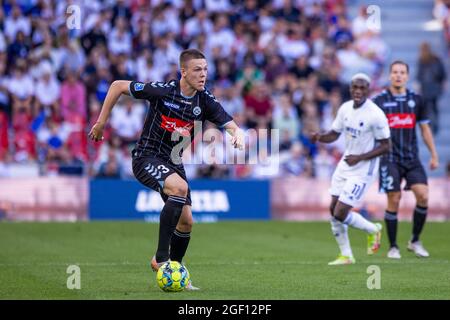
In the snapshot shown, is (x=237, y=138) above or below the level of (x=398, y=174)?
above

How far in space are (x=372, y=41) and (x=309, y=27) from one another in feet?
5.64

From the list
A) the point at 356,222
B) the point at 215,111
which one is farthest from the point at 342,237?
the point at 215,111

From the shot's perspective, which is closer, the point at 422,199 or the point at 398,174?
the point at 398,174

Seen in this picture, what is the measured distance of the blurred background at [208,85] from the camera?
22.8m

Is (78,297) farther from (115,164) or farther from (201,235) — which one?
(115,164)

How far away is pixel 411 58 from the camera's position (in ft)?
97.3

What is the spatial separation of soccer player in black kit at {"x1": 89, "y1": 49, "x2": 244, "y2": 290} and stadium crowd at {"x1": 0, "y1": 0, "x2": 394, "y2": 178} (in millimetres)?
11512

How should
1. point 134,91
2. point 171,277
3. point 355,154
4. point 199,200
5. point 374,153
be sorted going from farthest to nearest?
point 199,200 → point 355,154 → point 374,153 → point 134,91 → point 171,277

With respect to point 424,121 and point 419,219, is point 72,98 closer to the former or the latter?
point 424,121

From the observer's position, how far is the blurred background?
22828 mm

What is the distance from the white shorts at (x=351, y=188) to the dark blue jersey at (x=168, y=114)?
313cm

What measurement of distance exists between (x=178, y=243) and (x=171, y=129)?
48.8 inches

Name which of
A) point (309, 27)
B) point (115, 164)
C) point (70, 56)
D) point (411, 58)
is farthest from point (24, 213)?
point (411, 58)

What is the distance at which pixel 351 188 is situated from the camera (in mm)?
13852
